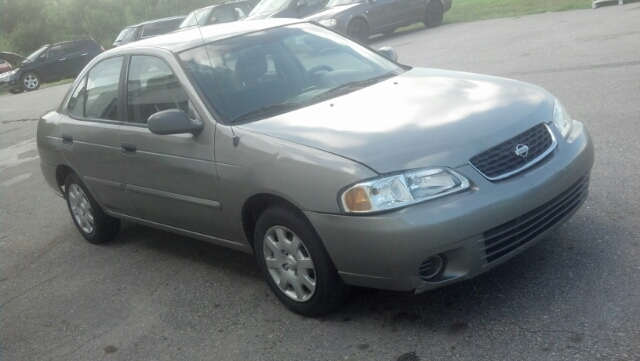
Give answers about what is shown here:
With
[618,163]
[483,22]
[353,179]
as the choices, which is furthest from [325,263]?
[483,22]

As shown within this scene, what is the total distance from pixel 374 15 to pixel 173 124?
16864 mm

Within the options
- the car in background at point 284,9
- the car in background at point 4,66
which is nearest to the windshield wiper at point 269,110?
the car in background at point 284,9

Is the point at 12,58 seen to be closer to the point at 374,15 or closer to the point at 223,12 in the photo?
the point at 223,12

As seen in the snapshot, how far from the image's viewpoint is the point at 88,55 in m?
33.0

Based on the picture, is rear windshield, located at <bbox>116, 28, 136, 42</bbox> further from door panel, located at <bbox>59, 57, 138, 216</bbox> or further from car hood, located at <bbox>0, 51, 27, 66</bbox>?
Answer: door panel, located at <bbox>59, 57, 138, 216</bbox>

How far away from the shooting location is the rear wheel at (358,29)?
67.8 ft

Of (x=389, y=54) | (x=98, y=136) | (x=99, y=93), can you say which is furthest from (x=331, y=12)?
(x=98, y=136)

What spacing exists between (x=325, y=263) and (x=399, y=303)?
591 mm

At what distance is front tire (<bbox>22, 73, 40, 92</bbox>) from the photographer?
31.9m

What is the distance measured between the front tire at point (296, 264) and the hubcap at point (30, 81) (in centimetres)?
2945

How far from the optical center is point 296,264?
15.2 feet

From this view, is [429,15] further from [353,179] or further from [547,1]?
[353,179]

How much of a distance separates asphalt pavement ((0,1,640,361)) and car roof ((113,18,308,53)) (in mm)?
1575

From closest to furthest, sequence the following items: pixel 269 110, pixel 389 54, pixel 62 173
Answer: pixel 269 110 → pixel 389 54 → pixel 62 173
